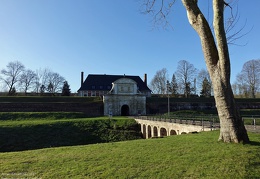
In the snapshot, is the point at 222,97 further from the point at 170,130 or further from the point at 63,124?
the point at 63,124

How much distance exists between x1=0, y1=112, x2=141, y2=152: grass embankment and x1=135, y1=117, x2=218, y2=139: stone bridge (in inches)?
61.3

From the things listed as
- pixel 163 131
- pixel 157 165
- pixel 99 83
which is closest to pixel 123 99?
pixel 99 83

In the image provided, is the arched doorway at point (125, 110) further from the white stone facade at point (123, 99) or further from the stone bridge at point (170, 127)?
the stone bridge at point (170, 127)

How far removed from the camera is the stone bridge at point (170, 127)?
536 inches

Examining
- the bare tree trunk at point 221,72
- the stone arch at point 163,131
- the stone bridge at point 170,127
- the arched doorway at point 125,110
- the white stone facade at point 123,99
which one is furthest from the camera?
the arched doorway at point 125,110

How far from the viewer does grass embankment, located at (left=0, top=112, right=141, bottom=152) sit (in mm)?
19016

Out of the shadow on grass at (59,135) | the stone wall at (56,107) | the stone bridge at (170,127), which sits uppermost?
the stone wall at (56,107)

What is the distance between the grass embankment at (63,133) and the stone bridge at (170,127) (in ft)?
5.11

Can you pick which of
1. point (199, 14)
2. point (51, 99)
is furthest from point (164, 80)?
point (199, 14)

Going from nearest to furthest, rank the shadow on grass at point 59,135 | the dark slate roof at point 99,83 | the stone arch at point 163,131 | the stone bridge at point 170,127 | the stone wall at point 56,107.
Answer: the stone bridge at point 170,127 → the shadow on grass at point 59,135 → the stone arch at point 163,131 → the stone wall at point 56,107 → the dark slate roof at point 99,83

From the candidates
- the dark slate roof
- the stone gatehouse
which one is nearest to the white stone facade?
the stone gatehouse

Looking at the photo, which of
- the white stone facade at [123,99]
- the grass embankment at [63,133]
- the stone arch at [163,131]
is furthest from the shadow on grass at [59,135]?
the white stone facade at [123,99]

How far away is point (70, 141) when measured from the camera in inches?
797

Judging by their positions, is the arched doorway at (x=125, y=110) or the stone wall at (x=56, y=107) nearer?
the stone wall at (x=56, y=107)
